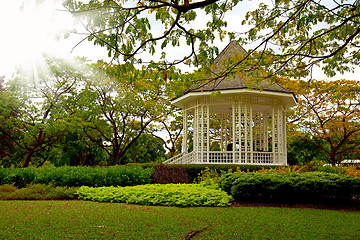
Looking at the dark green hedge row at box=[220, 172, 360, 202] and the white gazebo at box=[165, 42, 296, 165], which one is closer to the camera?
the dark green hedge row at box=[220, 172, 360, 202]

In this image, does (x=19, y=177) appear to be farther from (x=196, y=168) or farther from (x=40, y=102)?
(x=40, y=102)

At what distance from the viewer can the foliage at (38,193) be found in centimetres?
923

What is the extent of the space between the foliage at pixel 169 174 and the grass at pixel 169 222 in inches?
194

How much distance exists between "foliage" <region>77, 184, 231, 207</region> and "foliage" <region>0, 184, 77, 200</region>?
38 centimetres

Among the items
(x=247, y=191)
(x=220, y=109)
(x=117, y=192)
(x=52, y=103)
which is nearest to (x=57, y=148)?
(x=52, y=103)

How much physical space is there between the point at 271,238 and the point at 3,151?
23776mm

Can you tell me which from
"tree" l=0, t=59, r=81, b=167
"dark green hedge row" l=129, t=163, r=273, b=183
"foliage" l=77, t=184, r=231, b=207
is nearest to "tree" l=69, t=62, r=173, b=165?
"tree" l=0, t=59, r=81, b=167

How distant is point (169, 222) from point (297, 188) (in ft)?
13.1

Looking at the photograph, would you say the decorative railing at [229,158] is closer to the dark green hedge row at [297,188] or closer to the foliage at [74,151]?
the dark green hedge row at [297,188]

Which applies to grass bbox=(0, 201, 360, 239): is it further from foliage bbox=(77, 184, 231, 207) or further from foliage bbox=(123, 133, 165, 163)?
foliage bbox=(123, 133, 165, 163)

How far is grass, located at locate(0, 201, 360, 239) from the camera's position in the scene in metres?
5.33

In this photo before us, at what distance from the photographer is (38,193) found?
9.45 meters

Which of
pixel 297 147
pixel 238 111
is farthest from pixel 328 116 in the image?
pixel 238 111

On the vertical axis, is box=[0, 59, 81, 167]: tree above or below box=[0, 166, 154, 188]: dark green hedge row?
above
